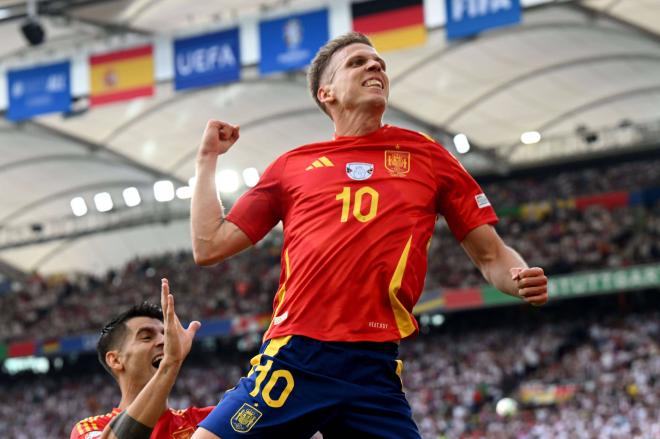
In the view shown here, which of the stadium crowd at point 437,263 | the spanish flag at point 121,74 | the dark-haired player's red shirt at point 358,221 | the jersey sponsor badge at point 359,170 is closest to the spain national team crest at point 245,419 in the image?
the dark-haired player's red shirt at point 358,221

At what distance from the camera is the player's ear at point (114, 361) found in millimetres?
5031

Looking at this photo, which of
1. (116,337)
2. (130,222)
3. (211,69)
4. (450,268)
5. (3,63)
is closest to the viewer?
(116,337)

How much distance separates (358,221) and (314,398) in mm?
651

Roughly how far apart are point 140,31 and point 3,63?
5.35 metres

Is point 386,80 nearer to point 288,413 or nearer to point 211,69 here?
point 288,413

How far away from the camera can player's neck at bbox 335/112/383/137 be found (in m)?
3.95

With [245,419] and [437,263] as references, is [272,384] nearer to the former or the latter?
[245,419]

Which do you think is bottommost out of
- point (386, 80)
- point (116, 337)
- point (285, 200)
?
point (116, 337)

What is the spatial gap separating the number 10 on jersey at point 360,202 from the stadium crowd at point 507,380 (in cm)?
2033

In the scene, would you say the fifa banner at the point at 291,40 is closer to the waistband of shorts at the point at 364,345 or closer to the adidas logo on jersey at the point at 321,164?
the adidas logo on jersey at the point at 321,164

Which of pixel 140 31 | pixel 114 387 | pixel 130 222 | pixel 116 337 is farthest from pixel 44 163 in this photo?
pixel 116 337

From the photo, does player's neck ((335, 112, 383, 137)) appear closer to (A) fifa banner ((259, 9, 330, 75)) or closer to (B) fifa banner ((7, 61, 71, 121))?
(A) fifa banner ((259, 9, 330, 75))

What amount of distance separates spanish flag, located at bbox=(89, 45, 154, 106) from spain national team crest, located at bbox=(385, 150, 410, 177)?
2187 cm

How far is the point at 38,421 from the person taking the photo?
36969 mm
